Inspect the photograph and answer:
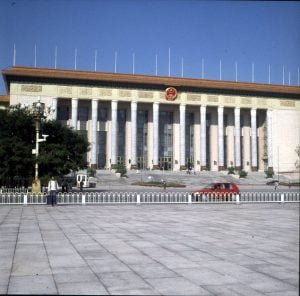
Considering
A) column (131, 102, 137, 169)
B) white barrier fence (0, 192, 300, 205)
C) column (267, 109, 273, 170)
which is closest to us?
white barrier fence (0, 192, 300, 205)

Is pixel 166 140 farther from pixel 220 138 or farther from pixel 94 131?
pixel 94 131

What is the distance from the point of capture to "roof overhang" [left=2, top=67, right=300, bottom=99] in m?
68.0

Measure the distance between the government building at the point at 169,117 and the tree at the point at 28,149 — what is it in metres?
36.0

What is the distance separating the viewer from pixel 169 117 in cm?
8162

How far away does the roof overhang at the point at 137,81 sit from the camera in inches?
2677

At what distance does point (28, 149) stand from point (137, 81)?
148 feet

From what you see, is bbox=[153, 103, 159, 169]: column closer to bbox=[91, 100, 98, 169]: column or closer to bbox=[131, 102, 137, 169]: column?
bbox=[131, 102, 137, 169]: column

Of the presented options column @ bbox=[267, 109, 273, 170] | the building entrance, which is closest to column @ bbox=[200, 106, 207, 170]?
the building entrance

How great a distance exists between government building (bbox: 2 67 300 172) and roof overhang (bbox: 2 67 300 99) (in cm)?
16

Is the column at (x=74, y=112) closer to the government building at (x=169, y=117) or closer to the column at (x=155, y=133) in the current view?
the government building at (x=169, y=117)

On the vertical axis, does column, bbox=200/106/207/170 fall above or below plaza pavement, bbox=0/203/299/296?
above

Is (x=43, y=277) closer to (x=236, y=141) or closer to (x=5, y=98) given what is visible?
(x=5, y=98)

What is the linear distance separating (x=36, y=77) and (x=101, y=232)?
61.5m

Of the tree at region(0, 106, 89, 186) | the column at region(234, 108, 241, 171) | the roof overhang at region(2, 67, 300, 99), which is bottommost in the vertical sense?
the tree at region(0, 106, 89, 186)
